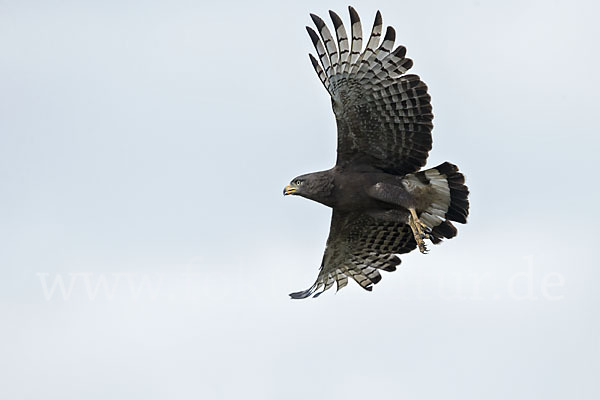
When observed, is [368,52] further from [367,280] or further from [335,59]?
[367,280]

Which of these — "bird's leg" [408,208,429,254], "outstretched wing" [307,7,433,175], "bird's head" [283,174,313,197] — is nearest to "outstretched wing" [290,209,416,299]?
"bird's leg" [408,208,429,254]

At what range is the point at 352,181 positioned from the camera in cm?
1569

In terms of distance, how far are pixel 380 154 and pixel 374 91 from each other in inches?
35.8

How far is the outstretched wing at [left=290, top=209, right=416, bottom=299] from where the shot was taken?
54.7 feet

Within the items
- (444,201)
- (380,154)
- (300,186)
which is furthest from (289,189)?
(444,201)

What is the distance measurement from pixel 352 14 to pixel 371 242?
3492 mm

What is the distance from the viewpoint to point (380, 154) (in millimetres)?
15672

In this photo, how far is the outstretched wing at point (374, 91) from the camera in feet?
49.3

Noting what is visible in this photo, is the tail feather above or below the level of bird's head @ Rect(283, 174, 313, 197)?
below

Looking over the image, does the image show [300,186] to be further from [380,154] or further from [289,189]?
[380,154]

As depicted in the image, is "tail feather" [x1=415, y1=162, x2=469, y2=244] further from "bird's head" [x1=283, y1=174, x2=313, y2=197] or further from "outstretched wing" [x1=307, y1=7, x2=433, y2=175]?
"bird's head" [x1=283, y1=174, x2=313, y2=197]

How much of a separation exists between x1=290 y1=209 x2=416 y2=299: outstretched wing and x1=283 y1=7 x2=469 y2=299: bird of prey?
21 mm

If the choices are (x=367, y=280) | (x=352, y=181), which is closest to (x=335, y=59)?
(x=352, y=181)

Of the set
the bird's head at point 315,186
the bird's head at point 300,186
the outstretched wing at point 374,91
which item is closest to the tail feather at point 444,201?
the outstretched wing at point 374,91
